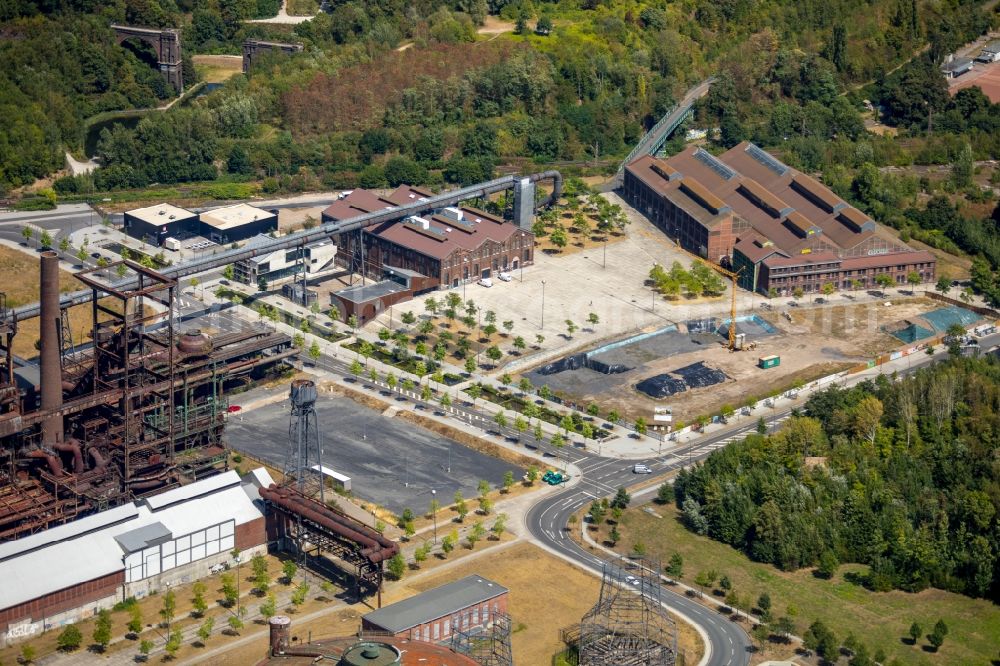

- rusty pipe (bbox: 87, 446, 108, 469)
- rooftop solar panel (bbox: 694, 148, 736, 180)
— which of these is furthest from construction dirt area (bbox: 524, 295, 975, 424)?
rusty pipe (bbox: 87, 446, 108, 469)

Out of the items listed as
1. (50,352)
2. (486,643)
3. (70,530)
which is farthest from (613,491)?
(50,352)

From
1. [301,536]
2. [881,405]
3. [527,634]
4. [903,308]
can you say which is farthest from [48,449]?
[903,308]

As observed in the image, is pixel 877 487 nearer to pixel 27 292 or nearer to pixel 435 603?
pixel 435 603

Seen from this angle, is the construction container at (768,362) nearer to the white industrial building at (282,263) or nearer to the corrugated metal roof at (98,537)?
the white industrial building at (282,263)

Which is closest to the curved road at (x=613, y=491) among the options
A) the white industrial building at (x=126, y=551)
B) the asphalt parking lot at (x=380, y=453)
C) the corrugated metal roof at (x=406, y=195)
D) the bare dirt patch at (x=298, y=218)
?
the asphalt parking lot at (x=380, y=453)

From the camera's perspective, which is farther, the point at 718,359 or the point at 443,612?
the point at 718,359
